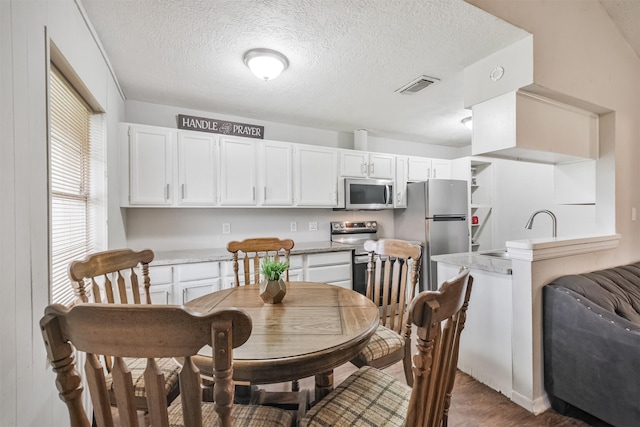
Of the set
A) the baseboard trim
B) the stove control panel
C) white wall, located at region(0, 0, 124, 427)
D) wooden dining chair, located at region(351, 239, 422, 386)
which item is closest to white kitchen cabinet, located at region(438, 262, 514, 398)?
the baseboard trim

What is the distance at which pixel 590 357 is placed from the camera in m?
1.60

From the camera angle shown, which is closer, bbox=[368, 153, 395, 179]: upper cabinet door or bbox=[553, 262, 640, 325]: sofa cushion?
bbox=[553, 262, 640, 325]: sofa cushion

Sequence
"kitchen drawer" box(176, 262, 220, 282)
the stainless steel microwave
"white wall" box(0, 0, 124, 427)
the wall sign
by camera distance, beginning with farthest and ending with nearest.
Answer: the stainless steel microwave → the wall sign → "kitchen drawer" box(176, 262, 220, 282) → "white wall" box(0, 0, 124, 427)

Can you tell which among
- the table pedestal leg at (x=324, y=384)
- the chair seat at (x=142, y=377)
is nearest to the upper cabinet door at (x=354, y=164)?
the table pedestal leg at (x=324, y=384)

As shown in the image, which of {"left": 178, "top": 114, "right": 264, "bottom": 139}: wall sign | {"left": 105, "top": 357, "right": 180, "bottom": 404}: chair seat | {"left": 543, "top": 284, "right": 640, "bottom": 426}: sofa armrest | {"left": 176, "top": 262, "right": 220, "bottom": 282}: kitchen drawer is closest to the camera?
{"left": 105, "top": 357, "right": 180, "bottom": 404}: chair seat

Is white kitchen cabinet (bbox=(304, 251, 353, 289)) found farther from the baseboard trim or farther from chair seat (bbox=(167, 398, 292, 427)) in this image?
chair seat (bbox=(167, 398, 292, 427))

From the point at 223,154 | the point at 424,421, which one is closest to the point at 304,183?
the point at 223,154

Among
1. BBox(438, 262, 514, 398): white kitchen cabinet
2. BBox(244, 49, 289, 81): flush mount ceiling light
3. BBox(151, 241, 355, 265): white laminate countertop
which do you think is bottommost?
BBox(438, 262, 514, 398): white kitchen cabinet

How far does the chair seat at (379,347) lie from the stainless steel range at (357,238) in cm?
169

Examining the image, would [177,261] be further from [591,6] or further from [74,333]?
[591,6]

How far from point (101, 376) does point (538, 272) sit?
7.27 feet

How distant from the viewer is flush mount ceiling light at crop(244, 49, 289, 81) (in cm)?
202

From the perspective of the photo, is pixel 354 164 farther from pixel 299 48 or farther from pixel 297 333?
pixel 297 333

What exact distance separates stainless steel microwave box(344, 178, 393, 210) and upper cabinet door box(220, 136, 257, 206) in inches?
46.4
